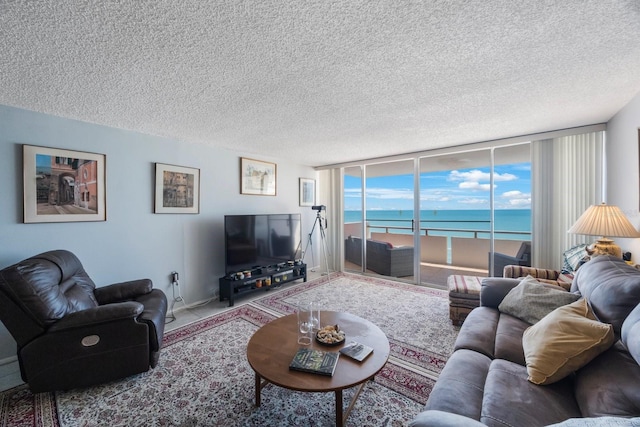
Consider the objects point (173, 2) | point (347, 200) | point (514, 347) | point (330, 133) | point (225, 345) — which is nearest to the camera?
point (173, 2)

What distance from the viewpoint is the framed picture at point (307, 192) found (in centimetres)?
519

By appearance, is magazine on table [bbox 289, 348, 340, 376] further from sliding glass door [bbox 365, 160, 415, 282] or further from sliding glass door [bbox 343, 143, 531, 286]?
sliding glass door [bbox 365, 160, 415, 282]

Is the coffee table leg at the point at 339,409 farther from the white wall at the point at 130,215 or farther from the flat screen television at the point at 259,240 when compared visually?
the white wall at the point at 130,215

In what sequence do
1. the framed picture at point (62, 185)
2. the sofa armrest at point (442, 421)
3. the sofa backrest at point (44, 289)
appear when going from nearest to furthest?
the sofa armrest at point (442, 421) < the sofa backrest at point (44, 289) < the framed picture at point (62, 185)

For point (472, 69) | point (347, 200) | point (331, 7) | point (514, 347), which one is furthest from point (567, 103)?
point (347, 200)

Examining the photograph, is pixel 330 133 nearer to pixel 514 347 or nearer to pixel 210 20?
pixel 210 20

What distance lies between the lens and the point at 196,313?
3.31 meters

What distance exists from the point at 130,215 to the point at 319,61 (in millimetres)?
2763

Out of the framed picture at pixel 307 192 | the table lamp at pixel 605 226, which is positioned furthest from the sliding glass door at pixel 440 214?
the table lamp at pixel 605 226

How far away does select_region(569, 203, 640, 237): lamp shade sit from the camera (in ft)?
6.98

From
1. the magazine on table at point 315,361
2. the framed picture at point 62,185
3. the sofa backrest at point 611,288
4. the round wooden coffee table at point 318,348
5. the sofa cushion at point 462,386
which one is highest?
the framed picture at point 62,185

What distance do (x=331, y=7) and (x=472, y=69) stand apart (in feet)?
3.75

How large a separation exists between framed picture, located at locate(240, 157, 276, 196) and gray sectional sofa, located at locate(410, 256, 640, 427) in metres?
3.49

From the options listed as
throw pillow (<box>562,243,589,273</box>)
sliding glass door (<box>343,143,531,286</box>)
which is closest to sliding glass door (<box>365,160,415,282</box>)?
sliding glass door (<box>343,143,531,286</box>)
